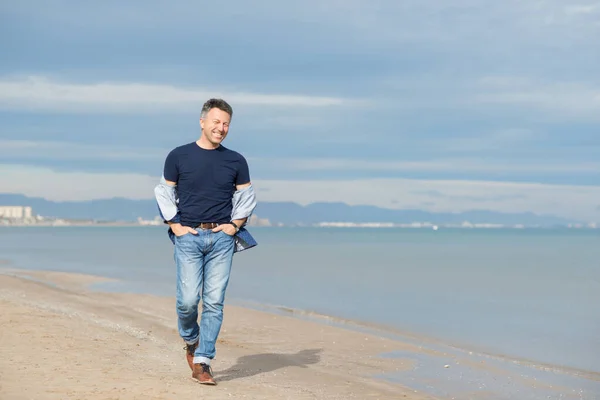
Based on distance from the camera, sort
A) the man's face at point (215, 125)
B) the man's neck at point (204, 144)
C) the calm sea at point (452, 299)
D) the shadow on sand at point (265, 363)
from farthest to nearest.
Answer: the calm sea at point (452, 299), the shadow on sand at point (265, 363), the man's neck at point (204, 144), the man's face at point (215, 125)

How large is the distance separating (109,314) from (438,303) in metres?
10.3

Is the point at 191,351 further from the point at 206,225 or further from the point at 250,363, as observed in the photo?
the point at 250,363

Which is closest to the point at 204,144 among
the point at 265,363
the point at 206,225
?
the point at 206,225

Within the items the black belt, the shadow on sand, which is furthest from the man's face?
the shadow on sand

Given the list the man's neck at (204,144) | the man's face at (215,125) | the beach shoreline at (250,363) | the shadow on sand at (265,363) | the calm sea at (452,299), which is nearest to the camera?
the man's face at (215,125)

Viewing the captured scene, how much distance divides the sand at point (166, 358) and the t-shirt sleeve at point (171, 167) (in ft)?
6.29

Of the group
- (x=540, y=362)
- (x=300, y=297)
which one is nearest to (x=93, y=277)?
(x=300, y=297)

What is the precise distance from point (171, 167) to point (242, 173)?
2.17 ft

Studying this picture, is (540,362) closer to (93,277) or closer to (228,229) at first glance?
(228,229)

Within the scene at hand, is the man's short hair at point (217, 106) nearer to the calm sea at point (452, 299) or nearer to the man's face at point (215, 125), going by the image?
the man's face at point (215, 125)

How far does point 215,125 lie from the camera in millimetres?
7391

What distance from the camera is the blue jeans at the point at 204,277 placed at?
743cm

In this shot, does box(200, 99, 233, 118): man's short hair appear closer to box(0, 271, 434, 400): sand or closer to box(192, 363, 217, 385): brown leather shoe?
box(192, 363, 217, 385): brown leather shoe

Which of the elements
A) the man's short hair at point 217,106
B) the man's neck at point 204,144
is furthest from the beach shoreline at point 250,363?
the man's short hair at point 217,106
